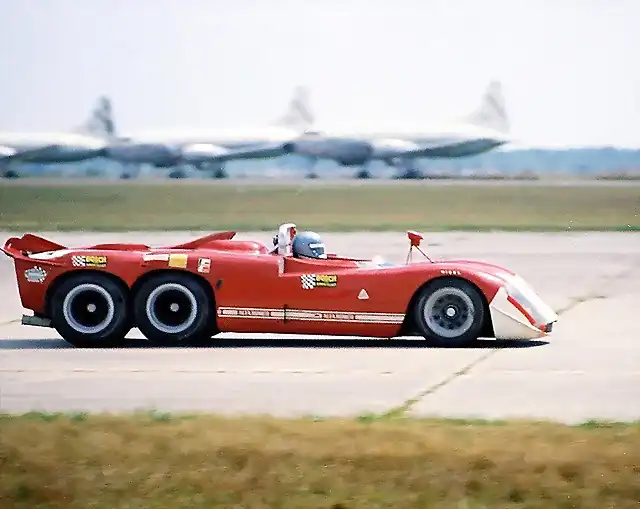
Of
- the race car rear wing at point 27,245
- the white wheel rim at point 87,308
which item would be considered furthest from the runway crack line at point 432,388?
the race car rear wing at point 27,245

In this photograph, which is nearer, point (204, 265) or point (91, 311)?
point (204, 265)

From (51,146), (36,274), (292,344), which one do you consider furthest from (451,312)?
(51,146)

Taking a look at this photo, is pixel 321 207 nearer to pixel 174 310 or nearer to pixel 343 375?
pixel 174 310

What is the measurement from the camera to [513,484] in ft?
23.8

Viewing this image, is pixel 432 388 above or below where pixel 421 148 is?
below

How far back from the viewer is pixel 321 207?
5638cm

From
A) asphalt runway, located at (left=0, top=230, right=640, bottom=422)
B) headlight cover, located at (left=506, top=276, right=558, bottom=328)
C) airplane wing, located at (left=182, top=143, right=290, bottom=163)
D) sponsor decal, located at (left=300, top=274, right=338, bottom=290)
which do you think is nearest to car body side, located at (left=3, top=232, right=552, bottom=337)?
sponsor decal, located at (left=300, top=274, right=338, bottom=290)

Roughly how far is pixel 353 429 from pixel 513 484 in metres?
1.48

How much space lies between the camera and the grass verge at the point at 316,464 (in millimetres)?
7105

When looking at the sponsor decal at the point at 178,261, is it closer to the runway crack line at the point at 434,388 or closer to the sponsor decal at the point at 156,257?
the sponsor decal at the point at 156,257

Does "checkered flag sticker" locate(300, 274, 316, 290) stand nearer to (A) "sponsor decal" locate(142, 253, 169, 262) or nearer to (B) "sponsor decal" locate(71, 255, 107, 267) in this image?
(A) "sponsor decal" locate(142, 253, 169, 262)

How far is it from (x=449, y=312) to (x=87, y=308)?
3.24 m

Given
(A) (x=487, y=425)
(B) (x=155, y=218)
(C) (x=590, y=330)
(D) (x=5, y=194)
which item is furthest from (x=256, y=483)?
(D) (x=5, y=194)

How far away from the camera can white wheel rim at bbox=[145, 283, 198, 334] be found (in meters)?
13.2
